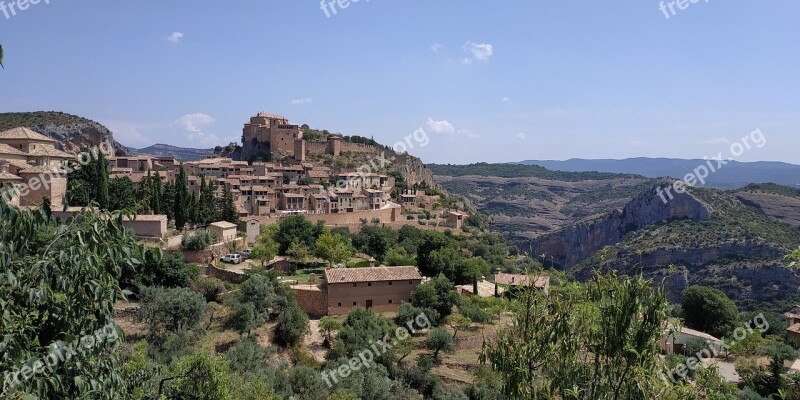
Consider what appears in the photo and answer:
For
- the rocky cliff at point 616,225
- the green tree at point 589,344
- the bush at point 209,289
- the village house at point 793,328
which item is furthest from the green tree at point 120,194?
the rocky cliff at point 616,225

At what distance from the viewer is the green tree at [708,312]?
36500 millimetres

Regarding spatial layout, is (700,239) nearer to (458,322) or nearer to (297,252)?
(458,322)

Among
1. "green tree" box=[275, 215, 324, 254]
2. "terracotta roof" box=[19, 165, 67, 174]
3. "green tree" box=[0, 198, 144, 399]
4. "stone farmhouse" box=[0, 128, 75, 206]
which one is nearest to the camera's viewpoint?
"green tree" box=[0, 198, 144, 399]

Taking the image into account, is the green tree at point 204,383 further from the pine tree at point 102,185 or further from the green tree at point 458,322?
the pine tree at point 102,185

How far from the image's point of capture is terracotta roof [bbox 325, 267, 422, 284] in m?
28.4

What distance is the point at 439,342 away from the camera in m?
25.3

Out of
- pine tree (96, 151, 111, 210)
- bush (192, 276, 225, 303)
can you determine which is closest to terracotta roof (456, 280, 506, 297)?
bush (192, 276, 225, 303)

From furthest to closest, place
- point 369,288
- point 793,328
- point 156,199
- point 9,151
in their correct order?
point 156,199 < point 9,151 < point 793,328 < point 369,288

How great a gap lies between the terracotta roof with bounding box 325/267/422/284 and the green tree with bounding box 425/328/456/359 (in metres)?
4.82

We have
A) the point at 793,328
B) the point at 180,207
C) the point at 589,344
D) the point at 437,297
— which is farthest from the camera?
the point at 180,207

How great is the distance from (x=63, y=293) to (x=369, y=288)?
83.3ft

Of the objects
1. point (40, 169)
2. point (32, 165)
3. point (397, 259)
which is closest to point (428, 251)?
point (397, 259)

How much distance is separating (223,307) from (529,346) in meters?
22.2

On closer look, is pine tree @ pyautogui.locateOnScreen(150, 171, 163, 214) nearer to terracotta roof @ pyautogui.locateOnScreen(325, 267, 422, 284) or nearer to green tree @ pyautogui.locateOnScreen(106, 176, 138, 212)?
green tree @ pyautogui.locateOnScreen(106, 176, 138, 212)
